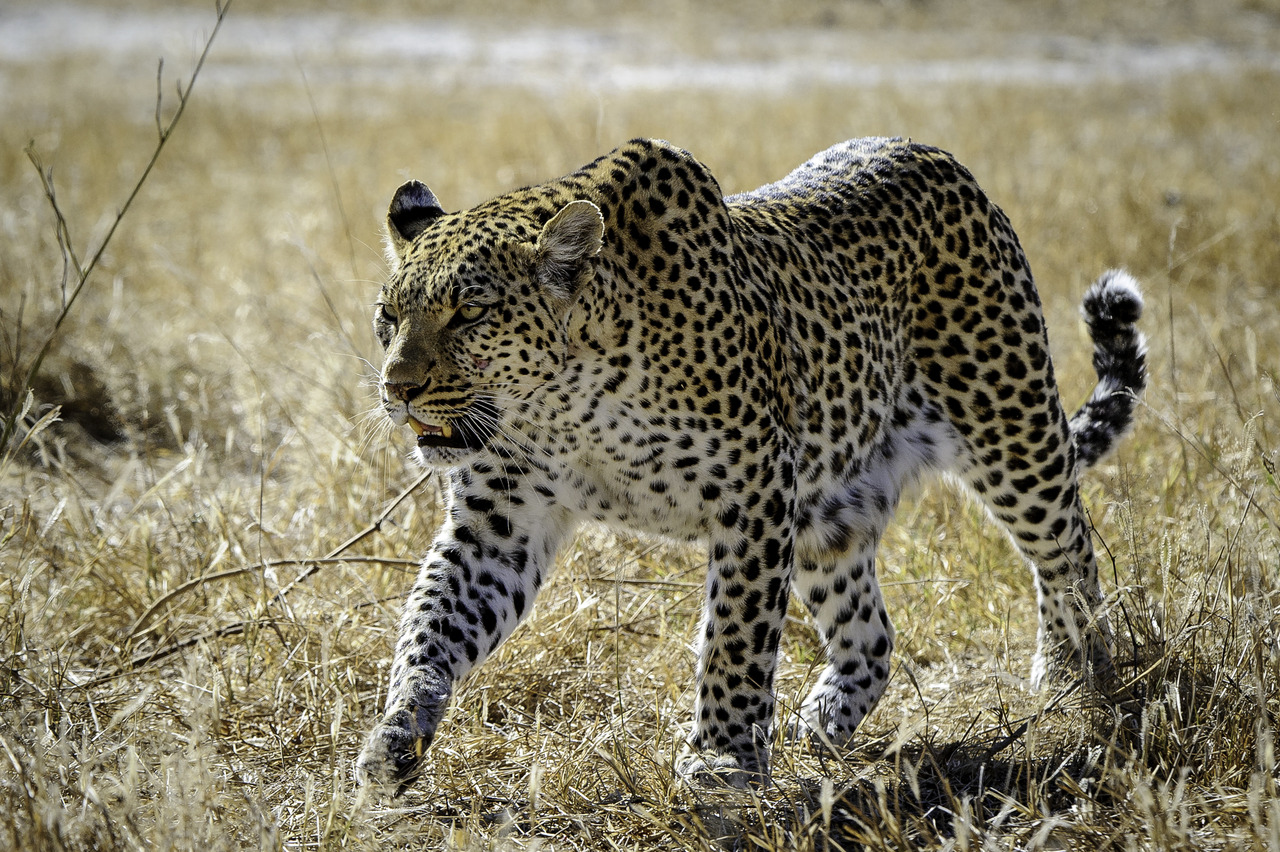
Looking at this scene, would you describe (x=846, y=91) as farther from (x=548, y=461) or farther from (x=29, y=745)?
(x=29, y=745)

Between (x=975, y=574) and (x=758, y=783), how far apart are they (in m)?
1.52

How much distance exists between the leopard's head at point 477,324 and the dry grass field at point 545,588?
0.57 meters

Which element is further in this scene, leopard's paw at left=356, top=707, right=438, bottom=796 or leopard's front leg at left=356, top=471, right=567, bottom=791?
leopard's front leg at left=356, top=471, right=567, bottom=791

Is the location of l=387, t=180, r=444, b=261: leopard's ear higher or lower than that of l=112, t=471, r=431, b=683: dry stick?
higher

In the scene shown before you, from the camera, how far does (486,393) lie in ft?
11.0

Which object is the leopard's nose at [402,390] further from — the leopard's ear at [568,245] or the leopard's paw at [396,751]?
the leopard's paw at [396,751]

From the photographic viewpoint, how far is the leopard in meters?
3.34

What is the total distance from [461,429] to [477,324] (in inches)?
11.1

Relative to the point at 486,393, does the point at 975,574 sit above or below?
below

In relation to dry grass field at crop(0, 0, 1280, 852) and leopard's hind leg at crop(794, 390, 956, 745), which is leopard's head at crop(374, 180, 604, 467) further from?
leopard's hind leg at crop(794, 390, 956, 745)

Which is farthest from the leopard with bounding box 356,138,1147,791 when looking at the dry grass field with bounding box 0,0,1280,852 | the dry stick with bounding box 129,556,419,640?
the dry stick with bounding box 129,556,419,640

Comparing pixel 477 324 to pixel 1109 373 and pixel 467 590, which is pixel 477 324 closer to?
pixel 467 590

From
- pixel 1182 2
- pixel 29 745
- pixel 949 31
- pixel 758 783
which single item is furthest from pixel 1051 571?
pixel 1182 2

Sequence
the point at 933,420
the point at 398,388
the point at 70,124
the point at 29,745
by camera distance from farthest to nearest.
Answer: the point at 70,124 < the point at 933,420 < the point at 398,388 < the point at 29,745
